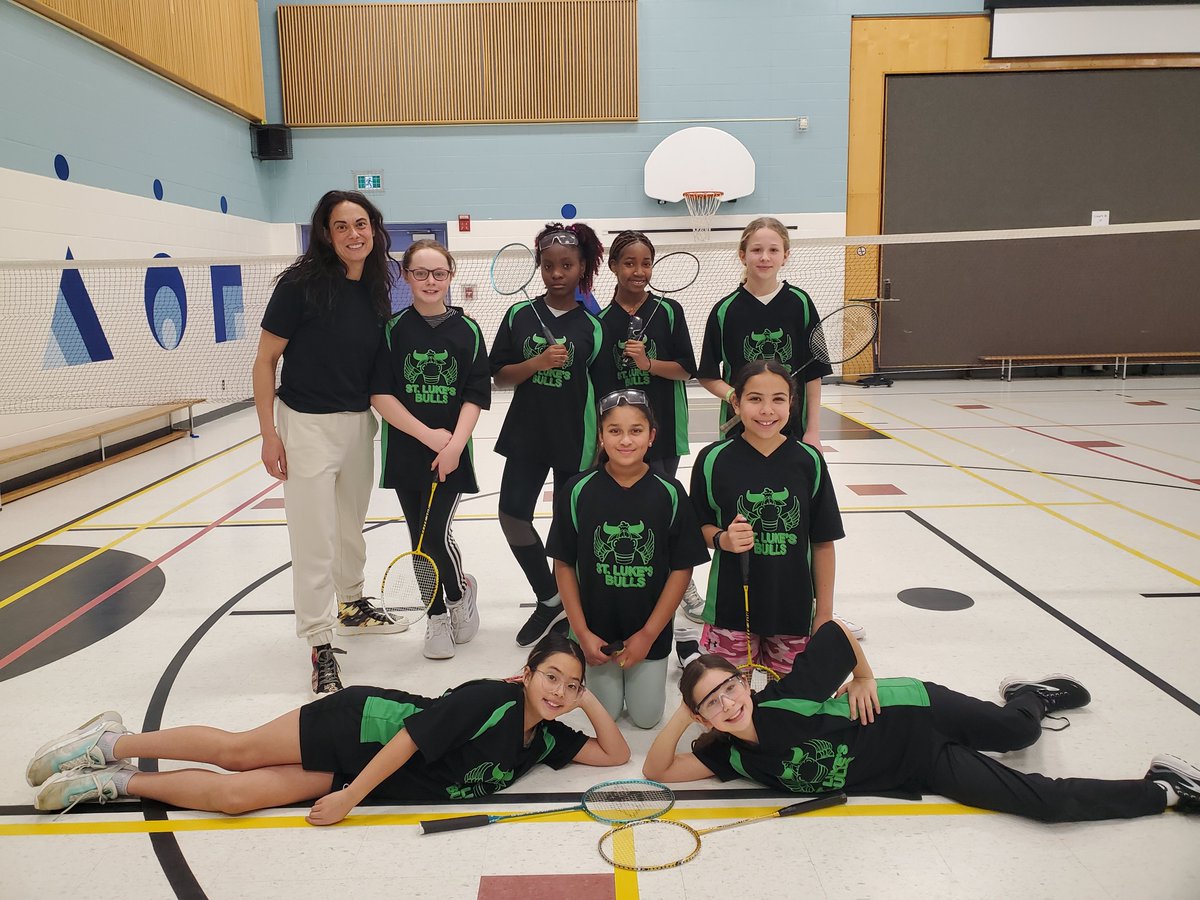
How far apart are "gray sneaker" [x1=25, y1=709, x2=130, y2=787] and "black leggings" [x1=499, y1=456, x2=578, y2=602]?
6.10 ft

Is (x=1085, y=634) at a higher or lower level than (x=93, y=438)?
lower

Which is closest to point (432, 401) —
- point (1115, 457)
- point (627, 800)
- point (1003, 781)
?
point (627, 800)

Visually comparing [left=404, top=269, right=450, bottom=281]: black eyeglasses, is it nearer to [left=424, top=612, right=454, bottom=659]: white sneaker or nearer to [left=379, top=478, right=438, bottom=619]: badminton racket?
[left=379, top=478, right=438, bottom=619]: badminton racket

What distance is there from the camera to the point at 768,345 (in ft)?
13.3

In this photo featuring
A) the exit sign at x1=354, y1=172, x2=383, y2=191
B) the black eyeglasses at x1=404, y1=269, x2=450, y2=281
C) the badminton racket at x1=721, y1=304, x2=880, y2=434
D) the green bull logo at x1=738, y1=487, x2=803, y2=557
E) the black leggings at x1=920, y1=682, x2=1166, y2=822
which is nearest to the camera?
the black leggings at x1=920, y1=682, x2=1166, y2=822

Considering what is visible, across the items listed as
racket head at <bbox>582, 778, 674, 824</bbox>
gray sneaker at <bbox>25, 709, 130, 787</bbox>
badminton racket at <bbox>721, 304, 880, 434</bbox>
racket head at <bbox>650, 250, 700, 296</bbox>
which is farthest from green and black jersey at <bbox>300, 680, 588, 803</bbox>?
racket head at <bbox>650, 250, 700, 296</bbox>

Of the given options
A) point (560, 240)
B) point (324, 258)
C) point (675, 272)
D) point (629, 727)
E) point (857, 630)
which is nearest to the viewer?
point (629, 727)

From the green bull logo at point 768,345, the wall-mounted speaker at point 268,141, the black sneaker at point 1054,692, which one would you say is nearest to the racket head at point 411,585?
the green bull logo at point 768,345

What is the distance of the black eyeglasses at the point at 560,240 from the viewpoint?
3.94 meters

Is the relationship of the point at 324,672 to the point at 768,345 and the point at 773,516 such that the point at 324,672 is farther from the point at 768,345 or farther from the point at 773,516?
the point at 768,345

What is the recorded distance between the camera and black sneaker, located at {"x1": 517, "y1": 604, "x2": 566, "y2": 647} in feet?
14.0

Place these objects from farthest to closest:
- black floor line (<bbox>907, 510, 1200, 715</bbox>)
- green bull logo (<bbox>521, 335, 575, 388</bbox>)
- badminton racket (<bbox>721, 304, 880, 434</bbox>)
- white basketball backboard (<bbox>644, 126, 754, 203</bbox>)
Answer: white basketball backboard (<bbox>644, 126, 754, 203</bbox>)
badminton racket (<bbox>721, 304, 880, 434</bbox>)
green bull logo (<bbox>521, 335, 575, 388</bbox>)
black floor line (<bbox>907, 510, 1200, 715</bbox>)

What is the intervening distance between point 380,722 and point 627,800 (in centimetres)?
84

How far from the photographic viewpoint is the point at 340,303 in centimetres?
379
